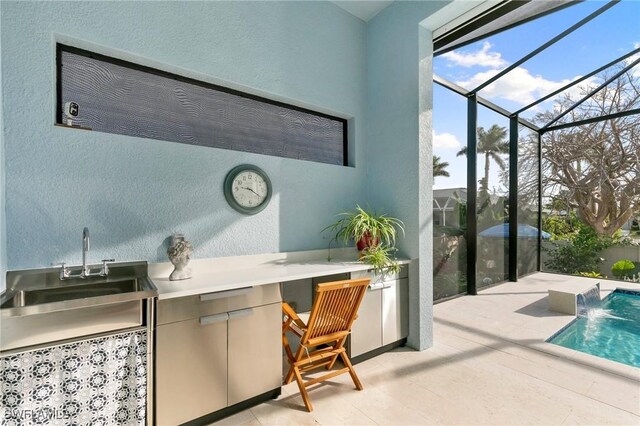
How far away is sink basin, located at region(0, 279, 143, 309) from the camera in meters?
1.69

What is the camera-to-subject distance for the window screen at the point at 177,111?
2064 mm

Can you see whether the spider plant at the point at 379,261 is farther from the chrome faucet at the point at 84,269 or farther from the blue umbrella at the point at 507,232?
the blue umbrella at the point at 507,232

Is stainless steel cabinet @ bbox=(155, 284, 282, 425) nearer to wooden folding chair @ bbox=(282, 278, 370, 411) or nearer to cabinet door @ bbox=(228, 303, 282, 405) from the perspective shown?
cabinet door @ bbox=(228, 303, 282, 405)

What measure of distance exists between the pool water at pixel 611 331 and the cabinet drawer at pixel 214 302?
3.23m

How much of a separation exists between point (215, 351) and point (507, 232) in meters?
5.65

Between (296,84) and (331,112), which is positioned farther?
(331,112)

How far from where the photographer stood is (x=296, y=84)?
300 centimetres

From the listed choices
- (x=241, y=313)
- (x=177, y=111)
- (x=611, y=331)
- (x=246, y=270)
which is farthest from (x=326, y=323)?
(x=611, y=331)

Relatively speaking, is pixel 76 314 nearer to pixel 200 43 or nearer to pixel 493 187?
pixel 200 43

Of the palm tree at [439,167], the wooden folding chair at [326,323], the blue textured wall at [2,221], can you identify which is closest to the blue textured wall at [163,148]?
the blue textured wall at [2,221]

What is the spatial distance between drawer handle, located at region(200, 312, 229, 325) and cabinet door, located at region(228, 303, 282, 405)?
4 centimetres

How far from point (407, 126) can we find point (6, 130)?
3.16m

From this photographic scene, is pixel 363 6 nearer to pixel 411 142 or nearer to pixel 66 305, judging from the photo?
pixel 411 142

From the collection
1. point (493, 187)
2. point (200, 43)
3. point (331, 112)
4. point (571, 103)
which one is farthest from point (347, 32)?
point (571, 103)
